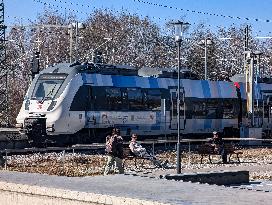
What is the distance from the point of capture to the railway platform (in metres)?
9.93

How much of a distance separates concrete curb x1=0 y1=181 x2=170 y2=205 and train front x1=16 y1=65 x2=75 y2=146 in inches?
738

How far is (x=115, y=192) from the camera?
417 inches

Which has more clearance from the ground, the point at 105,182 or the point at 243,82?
the point at 243,82

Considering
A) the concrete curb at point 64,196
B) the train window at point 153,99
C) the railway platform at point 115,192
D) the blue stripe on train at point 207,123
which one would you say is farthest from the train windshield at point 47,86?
the concrete curb at point 64,196

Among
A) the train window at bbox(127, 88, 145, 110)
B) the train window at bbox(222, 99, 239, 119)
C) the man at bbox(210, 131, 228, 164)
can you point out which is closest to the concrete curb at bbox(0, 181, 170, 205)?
the man at bbox(210, 131, 228, 164)

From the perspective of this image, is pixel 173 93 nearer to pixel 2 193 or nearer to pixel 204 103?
pixel 204 103

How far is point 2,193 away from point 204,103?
26341 mm

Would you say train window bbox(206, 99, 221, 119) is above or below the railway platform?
above

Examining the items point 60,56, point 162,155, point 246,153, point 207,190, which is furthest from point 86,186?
point 60,56

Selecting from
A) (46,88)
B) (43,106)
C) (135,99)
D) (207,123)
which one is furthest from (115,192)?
(207,123)

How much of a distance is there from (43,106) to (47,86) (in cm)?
105

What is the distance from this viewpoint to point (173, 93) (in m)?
35.5

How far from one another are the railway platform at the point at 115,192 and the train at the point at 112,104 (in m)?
18.2

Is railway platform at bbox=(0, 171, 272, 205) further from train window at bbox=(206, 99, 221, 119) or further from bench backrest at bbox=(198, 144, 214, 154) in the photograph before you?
train window at bbox=(206, 99, 221, 119)
